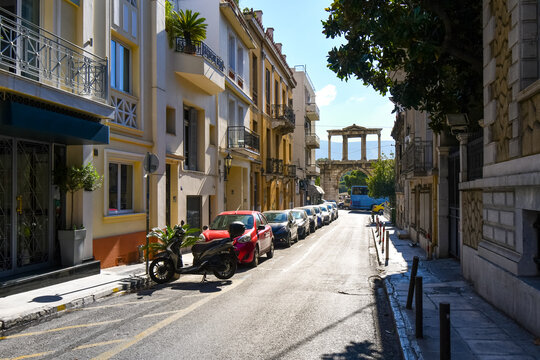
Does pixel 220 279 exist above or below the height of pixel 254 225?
below

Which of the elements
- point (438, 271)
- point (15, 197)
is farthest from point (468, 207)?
point (15, 197)

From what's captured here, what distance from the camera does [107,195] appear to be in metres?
11.7

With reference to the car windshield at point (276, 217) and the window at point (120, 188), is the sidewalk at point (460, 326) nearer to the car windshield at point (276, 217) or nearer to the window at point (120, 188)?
the window at point (120, 188)

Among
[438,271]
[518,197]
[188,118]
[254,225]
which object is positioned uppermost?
[188,118]

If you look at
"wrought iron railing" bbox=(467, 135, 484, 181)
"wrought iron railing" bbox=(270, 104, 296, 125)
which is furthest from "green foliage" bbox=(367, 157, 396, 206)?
"wrought iron railing" bbox=(467, 135, 484, 181)

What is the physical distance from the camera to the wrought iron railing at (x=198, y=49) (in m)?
15.5

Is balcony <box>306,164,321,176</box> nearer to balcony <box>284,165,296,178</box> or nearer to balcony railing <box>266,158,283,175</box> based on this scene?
balcony <box>284,165,296,178</box>

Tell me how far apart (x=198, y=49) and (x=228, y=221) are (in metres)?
6.72

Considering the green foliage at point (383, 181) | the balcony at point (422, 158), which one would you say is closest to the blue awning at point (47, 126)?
the balcony at point (422, 158)

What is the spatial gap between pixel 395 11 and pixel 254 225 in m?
7.39

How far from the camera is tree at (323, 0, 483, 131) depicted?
28.0 feet

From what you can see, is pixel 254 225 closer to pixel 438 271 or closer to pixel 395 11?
pixel 438 271

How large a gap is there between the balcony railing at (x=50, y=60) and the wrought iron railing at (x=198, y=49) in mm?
4969

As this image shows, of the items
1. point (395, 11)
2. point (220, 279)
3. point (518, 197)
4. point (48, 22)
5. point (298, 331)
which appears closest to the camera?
point (298, 331)
